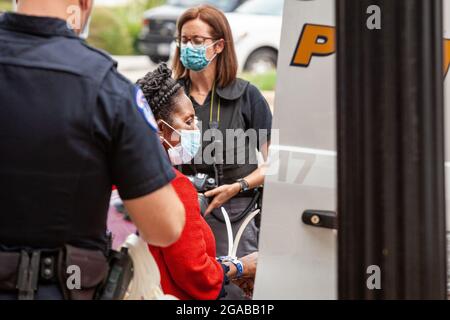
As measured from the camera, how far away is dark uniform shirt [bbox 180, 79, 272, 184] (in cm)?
368

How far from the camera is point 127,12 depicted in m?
18.1

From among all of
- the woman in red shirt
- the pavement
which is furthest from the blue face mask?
the pavement

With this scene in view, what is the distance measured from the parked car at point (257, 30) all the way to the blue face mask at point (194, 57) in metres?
6.64

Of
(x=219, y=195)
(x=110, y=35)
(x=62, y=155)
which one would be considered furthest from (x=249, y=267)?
(x=110, y=35)

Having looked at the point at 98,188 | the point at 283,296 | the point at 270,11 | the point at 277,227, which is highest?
the point at 270,11

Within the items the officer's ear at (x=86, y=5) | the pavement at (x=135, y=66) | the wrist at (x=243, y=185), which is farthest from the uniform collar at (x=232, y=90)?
the pavement at (x=135, y=66)

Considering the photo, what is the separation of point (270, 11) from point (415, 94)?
9.47m

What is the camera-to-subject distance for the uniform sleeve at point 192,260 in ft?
7.72

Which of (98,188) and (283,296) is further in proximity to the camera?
(283,296)

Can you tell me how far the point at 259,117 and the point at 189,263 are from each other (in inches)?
60.1

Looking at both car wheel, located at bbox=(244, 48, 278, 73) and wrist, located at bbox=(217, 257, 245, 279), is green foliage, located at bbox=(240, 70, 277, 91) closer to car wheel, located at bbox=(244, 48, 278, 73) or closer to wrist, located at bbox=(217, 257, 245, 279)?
Answer: car wheel, located at bbox=(244, 48, 278, 73)

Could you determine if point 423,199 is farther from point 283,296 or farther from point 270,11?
point 270,11

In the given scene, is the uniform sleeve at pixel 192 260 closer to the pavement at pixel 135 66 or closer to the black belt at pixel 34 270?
the black belt at pixel 34 270
